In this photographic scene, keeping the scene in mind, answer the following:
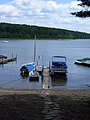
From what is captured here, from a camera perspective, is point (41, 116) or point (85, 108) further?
point (85, 108)

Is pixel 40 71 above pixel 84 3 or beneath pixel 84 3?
beneath

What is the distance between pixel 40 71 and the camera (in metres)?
46.3

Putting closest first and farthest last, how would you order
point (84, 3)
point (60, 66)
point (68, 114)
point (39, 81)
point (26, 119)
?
point (26, 119) → point (68, 114) → point (84, 3) → point (39, 81) → point (60, 66)

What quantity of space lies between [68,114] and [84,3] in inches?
143

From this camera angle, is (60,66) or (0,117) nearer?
(0,117)

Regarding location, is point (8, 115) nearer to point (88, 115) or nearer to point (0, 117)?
point (0, 117)

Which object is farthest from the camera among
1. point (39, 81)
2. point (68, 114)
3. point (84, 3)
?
point (39, 81)

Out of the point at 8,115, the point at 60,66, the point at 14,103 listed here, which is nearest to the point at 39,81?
the point at 60,66

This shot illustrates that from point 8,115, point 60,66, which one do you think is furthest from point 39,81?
point 8,115

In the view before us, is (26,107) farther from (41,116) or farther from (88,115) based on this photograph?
(88,115)

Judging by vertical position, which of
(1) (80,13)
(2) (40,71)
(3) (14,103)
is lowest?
(2) (40,71)

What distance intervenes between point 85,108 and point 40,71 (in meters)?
35.5

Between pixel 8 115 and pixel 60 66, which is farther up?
A: pixel 8 115

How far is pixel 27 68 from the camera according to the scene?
157 ft
